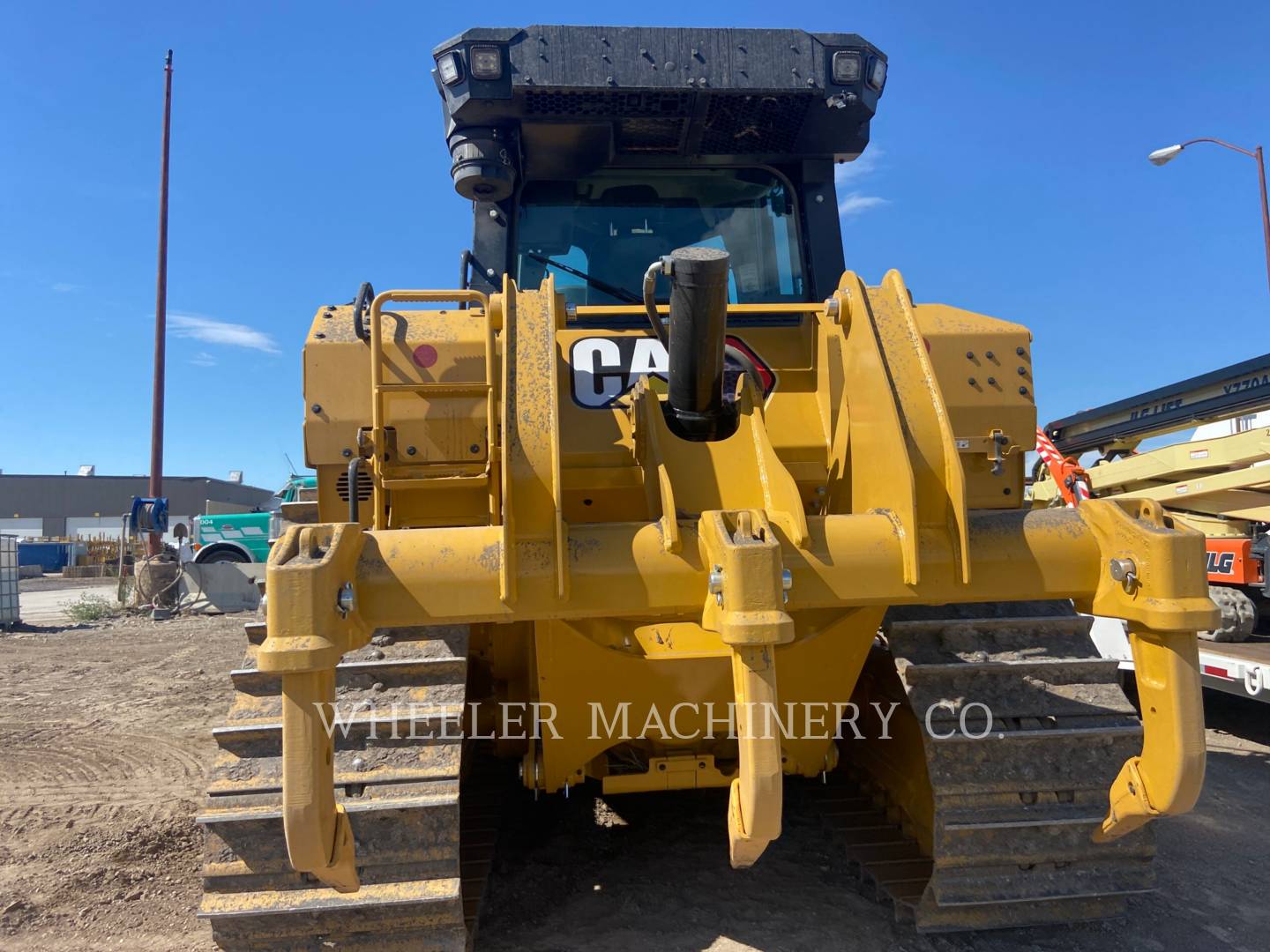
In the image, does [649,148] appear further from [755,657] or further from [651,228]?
[755,657]

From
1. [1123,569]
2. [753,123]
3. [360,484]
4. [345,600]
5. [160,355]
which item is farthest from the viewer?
[160,355]

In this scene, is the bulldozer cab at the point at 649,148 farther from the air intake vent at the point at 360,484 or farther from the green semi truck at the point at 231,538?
the green semi truck at the point at 231,538

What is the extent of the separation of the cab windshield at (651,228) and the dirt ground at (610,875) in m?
2.48

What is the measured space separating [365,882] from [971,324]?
2956 millimetres

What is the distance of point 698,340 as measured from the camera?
8.06ft

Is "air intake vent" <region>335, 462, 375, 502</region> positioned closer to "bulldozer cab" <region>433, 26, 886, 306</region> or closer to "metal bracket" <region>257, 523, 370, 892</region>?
"bulldozer cab" <region>433, 26, 886, 306</region>

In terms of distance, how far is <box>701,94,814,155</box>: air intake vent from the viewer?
3814 mm

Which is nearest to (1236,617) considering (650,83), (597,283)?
(597,283)

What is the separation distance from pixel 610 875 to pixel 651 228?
2914mm

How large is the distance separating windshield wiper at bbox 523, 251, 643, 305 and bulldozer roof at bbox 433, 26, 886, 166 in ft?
1.55

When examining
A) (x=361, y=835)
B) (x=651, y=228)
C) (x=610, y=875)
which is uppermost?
(x=651, y=228)

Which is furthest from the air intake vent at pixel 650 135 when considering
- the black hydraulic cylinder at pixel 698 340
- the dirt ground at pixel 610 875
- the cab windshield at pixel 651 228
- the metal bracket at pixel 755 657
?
the dirt ground at pixel 610 875

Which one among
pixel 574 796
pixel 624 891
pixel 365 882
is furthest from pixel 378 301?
pixel 574 796

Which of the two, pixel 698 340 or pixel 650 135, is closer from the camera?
pixel 698 340
